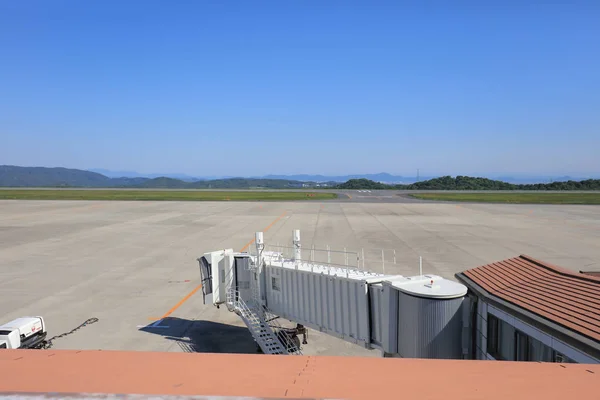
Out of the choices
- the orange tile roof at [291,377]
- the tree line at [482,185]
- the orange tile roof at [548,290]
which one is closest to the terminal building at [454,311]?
the orange tile roof at [548,290]

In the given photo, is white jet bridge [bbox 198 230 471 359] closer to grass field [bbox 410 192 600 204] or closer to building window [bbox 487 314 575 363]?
building window [bbox 487 314 575 363]

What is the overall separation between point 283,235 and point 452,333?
30342 millimetres

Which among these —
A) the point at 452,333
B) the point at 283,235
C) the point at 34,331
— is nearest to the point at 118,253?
the point at 283,235

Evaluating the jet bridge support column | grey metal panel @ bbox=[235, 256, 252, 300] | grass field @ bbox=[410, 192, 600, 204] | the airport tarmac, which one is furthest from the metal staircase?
grass field @ bbox=[410, 192, 600, 204]

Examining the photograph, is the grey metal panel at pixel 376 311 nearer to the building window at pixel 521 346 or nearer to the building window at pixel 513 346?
the building window at pixel 513 346

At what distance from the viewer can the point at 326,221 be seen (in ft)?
164

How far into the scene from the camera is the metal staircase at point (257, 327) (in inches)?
515

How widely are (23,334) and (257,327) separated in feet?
27.0

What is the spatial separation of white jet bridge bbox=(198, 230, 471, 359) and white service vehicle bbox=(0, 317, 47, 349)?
246 inches

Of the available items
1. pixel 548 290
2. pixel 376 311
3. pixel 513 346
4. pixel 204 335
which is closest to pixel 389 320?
pixel 376 311

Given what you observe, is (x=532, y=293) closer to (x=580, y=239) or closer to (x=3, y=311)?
(x=3, y=311)

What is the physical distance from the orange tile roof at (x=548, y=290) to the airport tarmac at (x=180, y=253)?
689cm

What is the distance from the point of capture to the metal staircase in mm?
13081

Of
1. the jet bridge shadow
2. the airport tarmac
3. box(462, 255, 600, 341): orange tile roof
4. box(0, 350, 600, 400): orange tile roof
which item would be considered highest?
box(0, 350, 600, 400): orange tile roof
